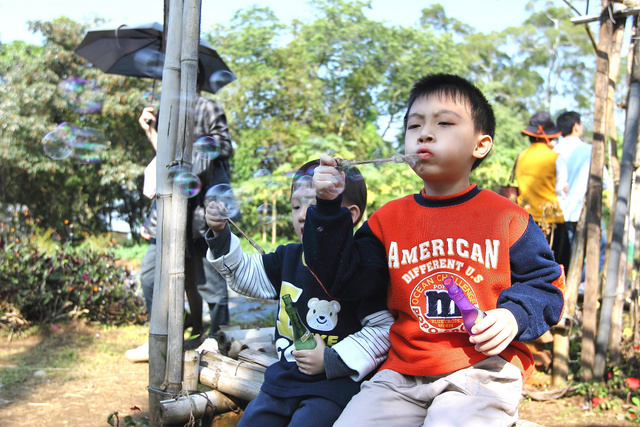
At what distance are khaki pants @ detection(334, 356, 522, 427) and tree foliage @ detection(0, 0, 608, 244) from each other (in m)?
6.88

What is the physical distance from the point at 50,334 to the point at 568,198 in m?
4.82

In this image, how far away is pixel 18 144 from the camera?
12453 mm

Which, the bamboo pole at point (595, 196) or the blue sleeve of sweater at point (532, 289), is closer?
the blue sleeve of sweater at point (532, 289)

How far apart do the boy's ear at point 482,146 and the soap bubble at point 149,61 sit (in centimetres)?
266

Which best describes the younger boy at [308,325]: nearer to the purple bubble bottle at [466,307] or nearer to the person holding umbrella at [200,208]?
the purple bubble bottle at [466,307]

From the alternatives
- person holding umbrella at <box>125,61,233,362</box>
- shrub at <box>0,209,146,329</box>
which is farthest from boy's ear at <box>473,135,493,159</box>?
shrub at <box>0,209,146,329</box>

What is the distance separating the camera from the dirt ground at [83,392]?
3402mm

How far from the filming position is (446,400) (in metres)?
1.68

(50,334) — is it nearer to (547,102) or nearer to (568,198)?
(568,198)

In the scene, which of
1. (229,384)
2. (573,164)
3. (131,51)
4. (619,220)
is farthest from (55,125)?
Answer: (619,220)

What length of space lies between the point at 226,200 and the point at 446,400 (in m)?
1.21

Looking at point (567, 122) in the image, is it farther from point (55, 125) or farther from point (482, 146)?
point (55, 125)

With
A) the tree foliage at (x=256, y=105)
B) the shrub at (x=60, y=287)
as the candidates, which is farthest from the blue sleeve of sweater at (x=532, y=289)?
the tree foliage at (x=256, y=105)

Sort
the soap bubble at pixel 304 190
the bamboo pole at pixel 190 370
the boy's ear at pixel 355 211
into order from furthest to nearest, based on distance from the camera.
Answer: the bamboo pole at pixel 190 370
the boy's ear at pixel 355 211
the soap bubble at pixel 304 190
